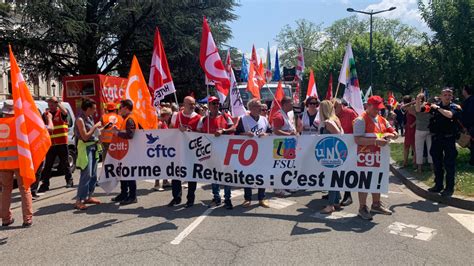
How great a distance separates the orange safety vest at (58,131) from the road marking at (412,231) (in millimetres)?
7021

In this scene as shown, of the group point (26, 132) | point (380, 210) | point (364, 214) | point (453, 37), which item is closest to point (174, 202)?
point (26, 132)

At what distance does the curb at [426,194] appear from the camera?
764cm

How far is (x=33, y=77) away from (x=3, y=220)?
88.3ft

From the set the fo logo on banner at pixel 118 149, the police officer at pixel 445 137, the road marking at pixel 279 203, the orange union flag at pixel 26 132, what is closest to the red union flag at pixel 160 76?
the fo logo on banner at pixel 118 149

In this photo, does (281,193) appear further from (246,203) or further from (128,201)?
(128,201)

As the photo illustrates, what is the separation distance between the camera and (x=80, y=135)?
7.64 metres

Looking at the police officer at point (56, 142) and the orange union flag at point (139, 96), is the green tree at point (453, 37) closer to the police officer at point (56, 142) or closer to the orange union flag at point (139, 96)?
the orange union flag at point (139, 96)

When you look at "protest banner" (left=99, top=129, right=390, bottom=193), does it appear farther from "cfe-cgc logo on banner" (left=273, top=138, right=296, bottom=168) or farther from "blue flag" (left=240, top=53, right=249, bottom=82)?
"blue flag" (left=240, top=53, right=249, bottom=82)

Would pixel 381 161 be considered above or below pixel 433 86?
below

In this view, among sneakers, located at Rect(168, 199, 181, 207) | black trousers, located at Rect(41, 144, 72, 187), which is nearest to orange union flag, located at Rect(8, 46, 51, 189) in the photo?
sneakers, located at Rect(168, 199, 181, 207)

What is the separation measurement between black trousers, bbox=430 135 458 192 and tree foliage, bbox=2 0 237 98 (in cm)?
2176

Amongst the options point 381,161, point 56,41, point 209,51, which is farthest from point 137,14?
point 381,161

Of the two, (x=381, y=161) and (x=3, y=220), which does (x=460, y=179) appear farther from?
(x=3, y=220)

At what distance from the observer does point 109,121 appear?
8.05m
